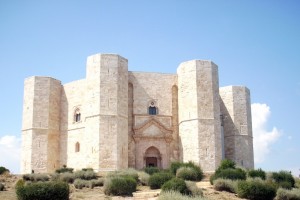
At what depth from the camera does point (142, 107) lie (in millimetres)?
30281

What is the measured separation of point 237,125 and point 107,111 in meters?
11.2

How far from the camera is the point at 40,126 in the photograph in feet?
102

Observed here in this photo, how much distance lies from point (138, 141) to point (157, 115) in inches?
92.4

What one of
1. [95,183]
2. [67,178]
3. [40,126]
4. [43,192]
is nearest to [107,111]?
[40,126]

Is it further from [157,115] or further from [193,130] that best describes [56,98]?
[193,130]

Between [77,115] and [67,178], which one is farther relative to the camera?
[77,115]

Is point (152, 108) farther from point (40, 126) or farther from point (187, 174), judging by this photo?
point (187, 174)

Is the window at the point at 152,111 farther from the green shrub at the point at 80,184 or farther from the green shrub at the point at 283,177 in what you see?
the green shrub at the point at 80,184

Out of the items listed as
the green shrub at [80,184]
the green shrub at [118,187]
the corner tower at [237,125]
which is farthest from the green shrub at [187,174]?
the corner tower at [237,125]

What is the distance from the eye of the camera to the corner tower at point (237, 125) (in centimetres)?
3278

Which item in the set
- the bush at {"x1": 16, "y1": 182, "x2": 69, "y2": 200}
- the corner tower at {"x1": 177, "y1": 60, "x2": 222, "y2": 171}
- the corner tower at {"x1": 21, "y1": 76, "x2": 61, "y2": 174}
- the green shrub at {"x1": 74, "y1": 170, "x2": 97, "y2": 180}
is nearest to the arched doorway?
the corner tower at {"x1": 177, "y1": 60, "x2": 222, "y2": 171}

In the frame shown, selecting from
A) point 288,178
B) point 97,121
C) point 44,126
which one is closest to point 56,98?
point 44,126

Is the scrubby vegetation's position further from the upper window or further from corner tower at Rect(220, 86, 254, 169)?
the upper window

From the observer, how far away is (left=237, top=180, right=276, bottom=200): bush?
17.3 m
